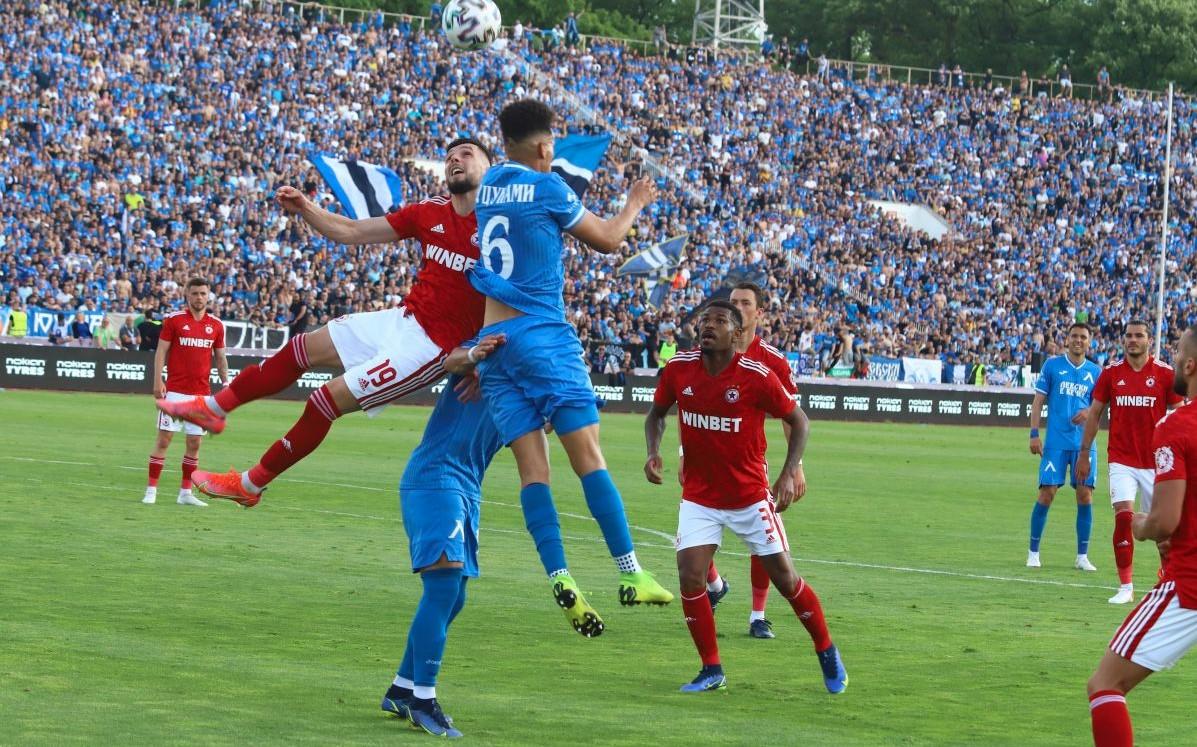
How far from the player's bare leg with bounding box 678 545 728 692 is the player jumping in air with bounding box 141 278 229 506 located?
10.4 meters

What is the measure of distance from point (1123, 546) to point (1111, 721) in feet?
27.3

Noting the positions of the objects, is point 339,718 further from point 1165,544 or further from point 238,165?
point 238,165

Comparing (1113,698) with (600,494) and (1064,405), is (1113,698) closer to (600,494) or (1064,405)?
(600,494)

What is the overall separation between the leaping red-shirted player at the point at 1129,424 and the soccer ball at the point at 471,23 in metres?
7.01

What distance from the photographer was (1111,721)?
6.68 metres

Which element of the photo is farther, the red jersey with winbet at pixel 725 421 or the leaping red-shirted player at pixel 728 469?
the red jersey with winbet at pixel 725 421

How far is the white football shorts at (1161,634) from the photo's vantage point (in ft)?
22.0

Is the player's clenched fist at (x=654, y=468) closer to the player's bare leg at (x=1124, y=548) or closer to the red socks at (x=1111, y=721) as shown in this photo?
the red socks at (x=1111, y=721)

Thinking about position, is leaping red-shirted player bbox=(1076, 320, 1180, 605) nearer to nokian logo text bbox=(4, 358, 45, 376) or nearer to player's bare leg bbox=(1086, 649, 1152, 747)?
player's bare leg bbox=(1086, 649, 1152, 747)

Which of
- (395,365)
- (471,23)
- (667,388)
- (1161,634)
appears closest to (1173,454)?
(1161,634)

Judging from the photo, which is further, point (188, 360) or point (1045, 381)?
point (188, 360)

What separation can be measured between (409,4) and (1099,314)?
1381 inches

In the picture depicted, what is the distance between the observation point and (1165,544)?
269 inches

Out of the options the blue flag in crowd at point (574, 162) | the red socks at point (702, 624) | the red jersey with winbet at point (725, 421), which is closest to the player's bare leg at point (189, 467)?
the red jersey with winbet at point (725, 421)
